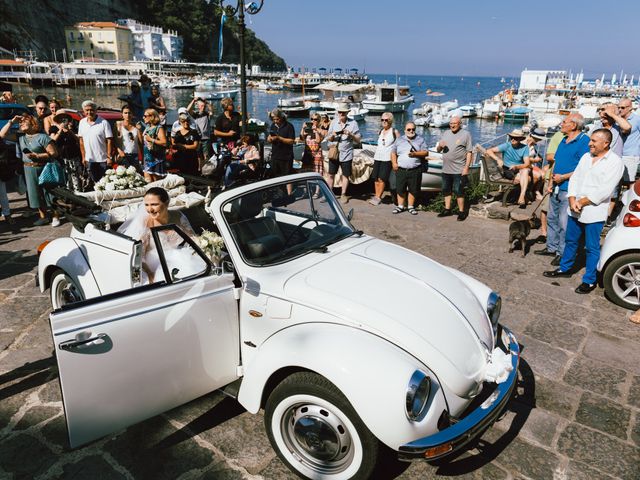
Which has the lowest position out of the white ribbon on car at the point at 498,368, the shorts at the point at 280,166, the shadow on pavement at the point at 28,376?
the shadow on pavement at the point at 28,376

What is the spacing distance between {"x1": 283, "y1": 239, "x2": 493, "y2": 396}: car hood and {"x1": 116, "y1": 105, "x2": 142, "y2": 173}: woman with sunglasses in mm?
7043

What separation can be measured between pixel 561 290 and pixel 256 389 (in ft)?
15.5

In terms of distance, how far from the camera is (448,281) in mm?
3633

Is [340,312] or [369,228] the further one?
[369,228]

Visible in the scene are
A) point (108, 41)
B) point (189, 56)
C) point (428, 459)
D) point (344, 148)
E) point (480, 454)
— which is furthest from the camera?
point (189, 56)

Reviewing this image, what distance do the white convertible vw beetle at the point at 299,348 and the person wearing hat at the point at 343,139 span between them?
6.35 meters

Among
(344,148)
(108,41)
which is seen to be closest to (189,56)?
(108,41)

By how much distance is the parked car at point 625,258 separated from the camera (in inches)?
211

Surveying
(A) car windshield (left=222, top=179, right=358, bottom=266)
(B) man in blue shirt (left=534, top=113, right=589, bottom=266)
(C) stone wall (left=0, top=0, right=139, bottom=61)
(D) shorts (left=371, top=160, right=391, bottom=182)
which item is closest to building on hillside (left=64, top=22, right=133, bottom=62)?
(C) stone wall (left=0, top=0, right=139, bottom=61)

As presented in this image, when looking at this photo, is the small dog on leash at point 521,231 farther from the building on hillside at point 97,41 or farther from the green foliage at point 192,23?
the green foliage at point 192,23

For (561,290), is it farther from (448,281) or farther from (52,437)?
(52,437)

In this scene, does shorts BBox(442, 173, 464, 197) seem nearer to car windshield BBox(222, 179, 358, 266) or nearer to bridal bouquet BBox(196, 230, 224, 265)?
car windshield BBox(222, 179, 358, 266)

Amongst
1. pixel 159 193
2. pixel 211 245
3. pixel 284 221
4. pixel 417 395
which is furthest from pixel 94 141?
pixel 417 395

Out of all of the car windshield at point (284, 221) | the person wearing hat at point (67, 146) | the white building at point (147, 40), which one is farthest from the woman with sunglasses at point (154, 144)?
the white building at point (147, 40)
